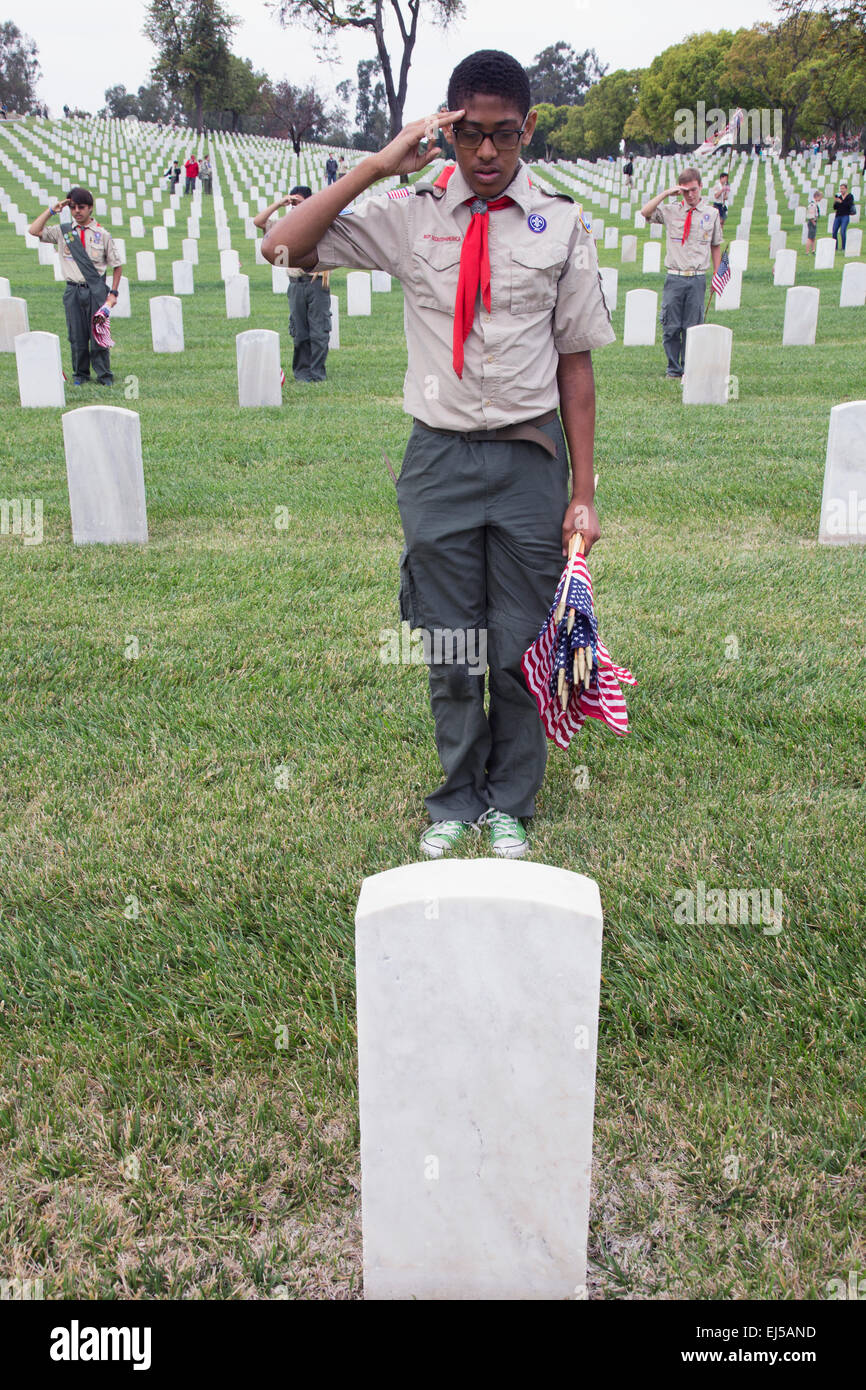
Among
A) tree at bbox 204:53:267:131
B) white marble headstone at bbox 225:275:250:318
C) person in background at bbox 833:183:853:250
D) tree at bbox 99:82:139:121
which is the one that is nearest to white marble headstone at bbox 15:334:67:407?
white marble headstone at bbox 225:275:250:318

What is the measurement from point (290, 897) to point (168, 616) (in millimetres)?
2776

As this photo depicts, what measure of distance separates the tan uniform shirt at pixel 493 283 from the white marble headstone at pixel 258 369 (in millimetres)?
8421

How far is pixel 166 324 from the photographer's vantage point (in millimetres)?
15531

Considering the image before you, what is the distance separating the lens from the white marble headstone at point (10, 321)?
50.8ft

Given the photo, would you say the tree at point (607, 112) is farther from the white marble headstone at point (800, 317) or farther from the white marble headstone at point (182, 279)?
the white marble headstone at point (800, 317)

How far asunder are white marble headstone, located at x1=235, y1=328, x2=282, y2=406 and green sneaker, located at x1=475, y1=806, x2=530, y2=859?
8.55 meters

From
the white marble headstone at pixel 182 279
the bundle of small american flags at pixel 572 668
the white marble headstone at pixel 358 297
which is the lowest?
the bundle of small american flags at pixel 572 668

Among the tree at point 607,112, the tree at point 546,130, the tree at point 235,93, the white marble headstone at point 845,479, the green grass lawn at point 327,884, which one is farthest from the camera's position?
the tree at point 546,130

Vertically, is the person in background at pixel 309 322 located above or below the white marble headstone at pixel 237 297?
below

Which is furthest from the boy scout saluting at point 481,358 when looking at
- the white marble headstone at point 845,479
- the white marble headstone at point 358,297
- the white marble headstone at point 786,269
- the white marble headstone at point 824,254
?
the white marble headstone at point 824,254

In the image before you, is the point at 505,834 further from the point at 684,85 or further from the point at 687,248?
the point at 684,85

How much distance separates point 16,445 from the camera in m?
9.68

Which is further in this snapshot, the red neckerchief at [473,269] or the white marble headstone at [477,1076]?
the red neckerchief at [473,269]

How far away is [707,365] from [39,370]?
660 cm
